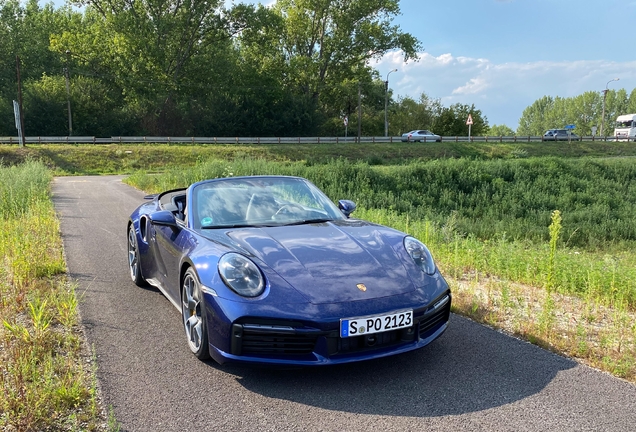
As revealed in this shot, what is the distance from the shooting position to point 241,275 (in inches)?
143

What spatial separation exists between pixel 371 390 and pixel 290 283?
34.9 inches

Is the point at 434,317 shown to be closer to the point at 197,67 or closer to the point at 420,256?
the point at 420,256

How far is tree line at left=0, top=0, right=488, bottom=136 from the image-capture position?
47.7 meters

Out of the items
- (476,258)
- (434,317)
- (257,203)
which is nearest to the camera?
(434,317)

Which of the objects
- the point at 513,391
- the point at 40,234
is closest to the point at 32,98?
the point at 40,234

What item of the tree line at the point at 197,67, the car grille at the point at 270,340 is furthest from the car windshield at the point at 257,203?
the tree line at the point at 197,67

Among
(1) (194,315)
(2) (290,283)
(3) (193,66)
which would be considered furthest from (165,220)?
(3) (193,66)

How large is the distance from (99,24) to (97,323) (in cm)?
5017

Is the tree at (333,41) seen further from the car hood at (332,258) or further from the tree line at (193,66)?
the car hood at (332,258)

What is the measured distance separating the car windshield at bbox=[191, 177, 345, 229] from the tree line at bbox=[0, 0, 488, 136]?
45.5 metres

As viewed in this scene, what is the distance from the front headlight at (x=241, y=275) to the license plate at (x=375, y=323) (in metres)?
0.64

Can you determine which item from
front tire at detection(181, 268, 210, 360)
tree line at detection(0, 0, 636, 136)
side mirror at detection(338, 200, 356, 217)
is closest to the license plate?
front tire at detection(181, 268, 210, 360)

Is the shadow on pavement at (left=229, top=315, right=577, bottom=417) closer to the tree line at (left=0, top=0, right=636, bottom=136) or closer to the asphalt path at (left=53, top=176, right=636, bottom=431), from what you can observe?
the asphalt path at (left=53, top=176, right=636, bottom=431)

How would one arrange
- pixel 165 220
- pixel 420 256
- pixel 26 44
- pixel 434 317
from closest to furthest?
pixel 434 317 < pixel 420 256 < pixel 165 220 < pixel 26 44
